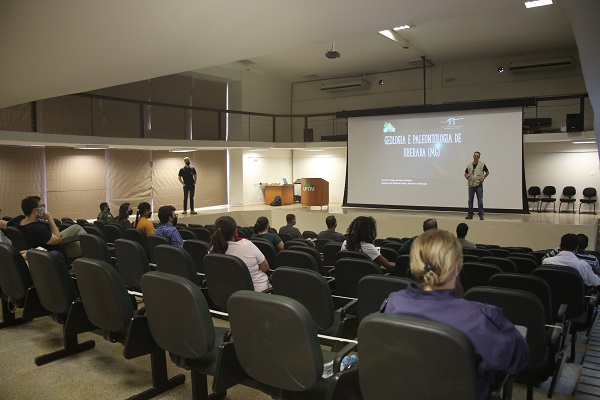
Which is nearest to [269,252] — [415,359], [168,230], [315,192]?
[168,230]

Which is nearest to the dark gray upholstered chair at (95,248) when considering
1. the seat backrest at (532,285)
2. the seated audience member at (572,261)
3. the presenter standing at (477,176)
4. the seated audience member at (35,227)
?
the seated audience member at (35,227)

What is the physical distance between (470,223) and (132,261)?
803 cm

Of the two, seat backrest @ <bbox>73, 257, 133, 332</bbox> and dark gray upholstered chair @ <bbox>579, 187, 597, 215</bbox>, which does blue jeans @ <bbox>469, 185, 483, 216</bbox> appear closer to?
dark gray upholstered chair @ <bbox>579, 187, 597, 215</bbox>

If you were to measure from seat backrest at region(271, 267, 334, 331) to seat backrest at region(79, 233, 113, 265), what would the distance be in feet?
7.05

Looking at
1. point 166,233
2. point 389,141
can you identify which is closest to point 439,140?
point 389,141

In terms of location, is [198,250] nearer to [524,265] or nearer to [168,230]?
[168,230]

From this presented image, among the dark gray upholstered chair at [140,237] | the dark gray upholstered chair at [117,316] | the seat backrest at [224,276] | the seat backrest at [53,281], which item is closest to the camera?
the dark gray upholstered chair at [117,316]

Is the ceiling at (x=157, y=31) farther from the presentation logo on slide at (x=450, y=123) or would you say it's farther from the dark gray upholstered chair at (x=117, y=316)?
the presentation logo on slide at (x=450, y=123)

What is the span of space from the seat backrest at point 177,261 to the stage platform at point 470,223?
7.69m

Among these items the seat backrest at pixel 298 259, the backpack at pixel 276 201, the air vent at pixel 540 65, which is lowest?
the seat backrest at pixel 298 259

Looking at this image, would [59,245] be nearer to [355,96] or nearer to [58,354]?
[58,354]

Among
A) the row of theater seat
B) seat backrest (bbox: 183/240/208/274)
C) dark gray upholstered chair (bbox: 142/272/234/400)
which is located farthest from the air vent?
dark gray upholstered chair (bbox: 142/272/234/400)

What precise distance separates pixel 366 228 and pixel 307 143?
10.7 metres

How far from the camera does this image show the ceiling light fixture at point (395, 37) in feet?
38.2
